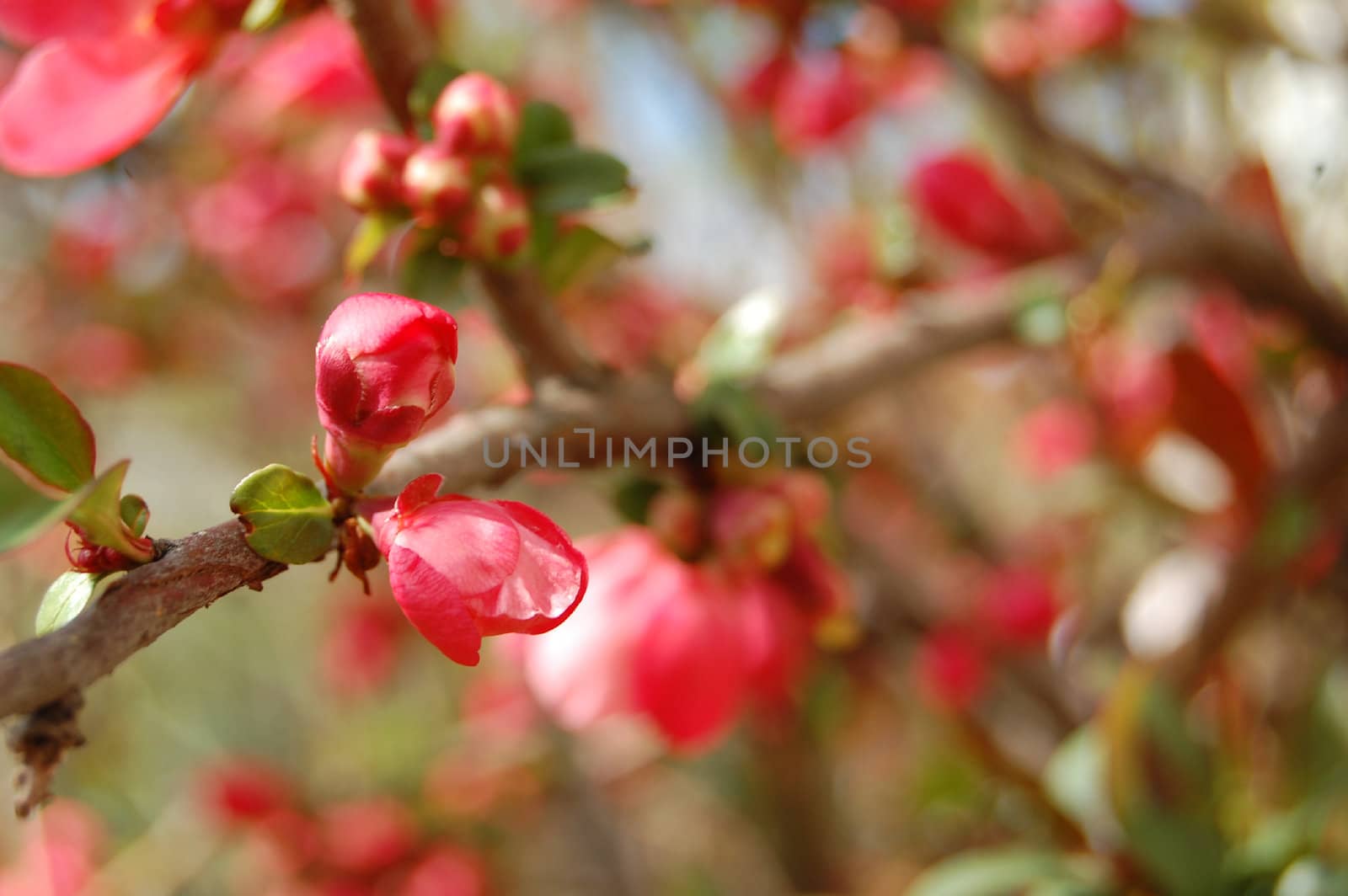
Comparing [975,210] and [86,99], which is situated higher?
[86,99]

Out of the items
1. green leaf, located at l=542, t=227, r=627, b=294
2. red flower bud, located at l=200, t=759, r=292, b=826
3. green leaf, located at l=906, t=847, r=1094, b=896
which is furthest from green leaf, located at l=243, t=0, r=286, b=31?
red flower bud, located at l=200, t=759, r=292, b=826

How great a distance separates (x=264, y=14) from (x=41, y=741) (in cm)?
28

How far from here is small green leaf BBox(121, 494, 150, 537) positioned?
0.89 feet

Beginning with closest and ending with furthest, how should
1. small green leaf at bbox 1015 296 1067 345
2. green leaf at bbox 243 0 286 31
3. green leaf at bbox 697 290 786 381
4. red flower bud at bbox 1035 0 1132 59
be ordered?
1. green leaf at bbox 243 0 286 31
2. green leaf at bbox 697 290 786 381
3. small green leaf at bbox 1015 296 1067 345
4. red flower bud at bbox 1035 0 1132 59

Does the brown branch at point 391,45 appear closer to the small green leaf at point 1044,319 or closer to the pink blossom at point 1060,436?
the small green leaf at point 1044,319

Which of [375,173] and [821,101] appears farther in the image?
[821,101]

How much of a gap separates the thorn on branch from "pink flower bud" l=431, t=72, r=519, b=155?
24 centimetres

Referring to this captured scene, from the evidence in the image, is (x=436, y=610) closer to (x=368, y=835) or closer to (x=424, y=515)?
(x=424, y=515)

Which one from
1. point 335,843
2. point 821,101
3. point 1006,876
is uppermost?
point 821,101

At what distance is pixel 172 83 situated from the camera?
1.27ft

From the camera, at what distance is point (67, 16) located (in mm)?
400

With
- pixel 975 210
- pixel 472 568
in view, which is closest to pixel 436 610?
pixel 472 568

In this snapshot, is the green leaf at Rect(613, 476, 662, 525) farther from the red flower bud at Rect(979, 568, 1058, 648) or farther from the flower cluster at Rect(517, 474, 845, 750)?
the red flower bud at Rect(979, 568, 1058, 648)

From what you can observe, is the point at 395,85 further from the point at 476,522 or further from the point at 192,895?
the point at 192,895
